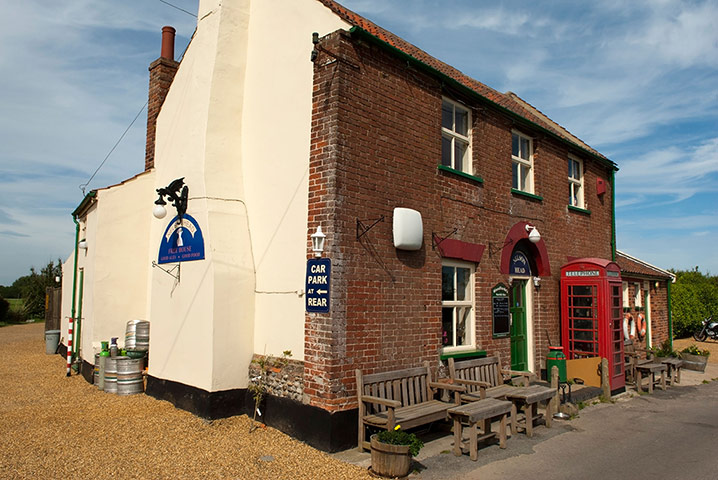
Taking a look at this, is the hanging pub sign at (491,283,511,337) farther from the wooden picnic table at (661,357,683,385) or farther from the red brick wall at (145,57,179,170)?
the red brick wall at (145,57,179,170)

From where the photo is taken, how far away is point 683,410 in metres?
9.55

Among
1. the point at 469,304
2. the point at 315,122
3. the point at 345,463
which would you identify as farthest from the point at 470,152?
the point at 345,463

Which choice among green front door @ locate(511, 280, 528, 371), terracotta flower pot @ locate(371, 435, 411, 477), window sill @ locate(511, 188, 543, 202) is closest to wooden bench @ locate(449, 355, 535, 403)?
green front door @ locate(511, 280, 528, 371)

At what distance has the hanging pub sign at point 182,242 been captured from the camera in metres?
8.41

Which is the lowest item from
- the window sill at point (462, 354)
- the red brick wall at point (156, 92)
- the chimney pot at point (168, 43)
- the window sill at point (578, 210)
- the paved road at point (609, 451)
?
the paved road at point (609, 451)

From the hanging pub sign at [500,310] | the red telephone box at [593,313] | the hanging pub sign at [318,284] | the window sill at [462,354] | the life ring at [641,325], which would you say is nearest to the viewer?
the hanging pub sign at [318,284]

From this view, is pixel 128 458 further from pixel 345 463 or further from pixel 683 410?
pixel 683 410

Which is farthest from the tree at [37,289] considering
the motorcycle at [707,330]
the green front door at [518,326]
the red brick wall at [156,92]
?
the motorcycle at [707,330]

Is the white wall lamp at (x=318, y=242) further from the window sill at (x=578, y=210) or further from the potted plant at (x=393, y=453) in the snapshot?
the window sill at (x=578, y=210)

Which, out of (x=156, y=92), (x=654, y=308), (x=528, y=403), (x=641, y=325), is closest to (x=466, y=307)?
(x=528, y=403)

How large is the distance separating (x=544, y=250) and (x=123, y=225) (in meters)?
8.83

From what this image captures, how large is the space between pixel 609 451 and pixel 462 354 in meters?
2.55

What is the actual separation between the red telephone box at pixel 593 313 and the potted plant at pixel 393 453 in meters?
6.36

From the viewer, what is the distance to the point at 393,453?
224 inches
